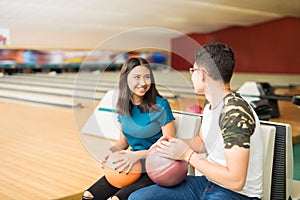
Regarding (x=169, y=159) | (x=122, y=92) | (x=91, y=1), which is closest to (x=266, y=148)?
(x=169, y=159)

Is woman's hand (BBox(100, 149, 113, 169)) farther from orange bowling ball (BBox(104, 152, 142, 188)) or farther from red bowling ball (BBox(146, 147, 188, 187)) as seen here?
red bowling ball (BBox(146, 147, 188, 187))

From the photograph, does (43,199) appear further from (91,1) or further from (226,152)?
(91,1)

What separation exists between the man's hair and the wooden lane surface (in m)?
1.03

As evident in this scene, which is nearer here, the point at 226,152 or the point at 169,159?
the point at 226,152

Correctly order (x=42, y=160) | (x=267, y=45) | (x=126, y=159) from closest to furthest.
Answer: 1. (x=126, y=159)
2. (x=42, y=160)
3. (x=267, y=45)

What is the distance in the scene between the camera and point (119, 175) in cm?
158

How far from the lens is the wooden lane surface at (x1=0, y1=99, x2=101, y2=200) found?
6.60 feet

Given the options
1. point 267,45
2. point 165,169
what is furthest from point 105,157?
point 267,45

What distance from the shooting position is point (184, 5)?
9586 millimetres

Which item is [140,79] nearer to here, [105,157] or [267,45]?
[105,157]

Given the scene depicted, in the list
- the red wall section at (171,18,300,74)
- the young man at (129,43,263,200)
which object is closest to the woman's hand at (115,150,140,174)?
the young man at (129,43,263,200)

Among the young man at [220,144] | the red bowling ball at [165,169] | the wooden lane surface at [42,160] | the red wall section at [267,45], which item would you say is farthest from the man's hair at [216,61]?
the red wall section at [267,45]

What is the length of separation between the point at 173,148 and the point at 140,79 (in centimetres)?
31

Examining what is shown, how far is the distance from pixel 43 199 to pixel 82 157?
79 cm
